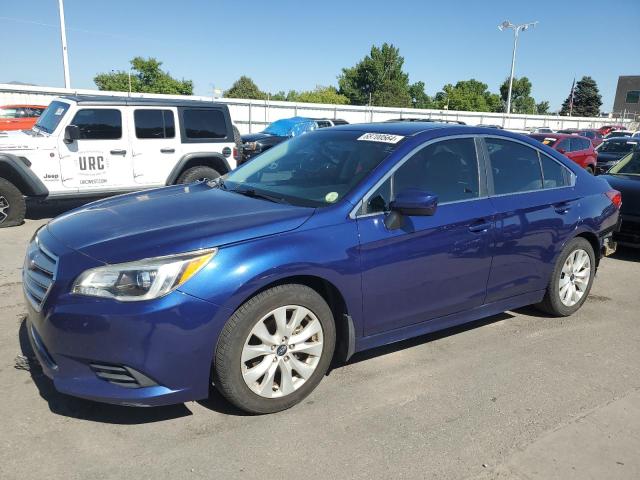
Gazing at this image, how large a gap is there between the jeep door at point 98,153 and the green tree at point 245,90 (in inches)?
2841

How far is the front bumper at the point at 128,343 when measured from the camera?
2.63m

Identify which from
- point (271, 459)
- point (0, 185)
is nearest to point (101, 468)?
point (271, 459)

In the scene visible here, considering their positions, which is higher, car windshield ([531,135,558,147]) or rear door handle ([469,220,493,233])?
car windshield ([531,135,558,147])

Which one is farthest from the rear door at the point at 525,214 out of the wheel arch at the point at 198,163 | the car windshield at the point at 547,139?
the car windshield at the point at 547,139

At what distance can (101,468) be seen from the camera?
2588 mm

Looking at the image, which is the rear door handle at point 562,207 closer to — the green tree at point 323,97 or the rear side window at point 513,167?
the rear side window at point 513,167

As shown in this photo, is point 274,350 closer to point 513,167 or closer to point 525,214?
point 525,214

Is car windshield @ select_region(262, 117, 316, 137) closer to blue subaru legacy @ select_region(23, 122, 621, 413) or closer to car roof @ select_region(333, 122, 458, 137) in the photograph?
car roof @ select_region(333, 122, 458, 137)

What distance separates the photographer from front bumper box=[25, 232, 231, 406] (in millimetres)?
2629

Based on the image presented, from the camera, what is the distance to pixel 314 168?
3.93 m

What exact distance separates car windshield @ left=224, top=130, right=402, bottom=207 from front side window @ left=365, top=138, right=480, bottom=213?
0.17 metres

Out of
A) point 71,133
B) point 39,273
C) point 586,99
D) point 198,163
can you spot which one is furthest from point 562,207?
point 586,99

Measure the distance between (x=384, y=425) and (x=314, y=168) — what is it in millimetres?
1873

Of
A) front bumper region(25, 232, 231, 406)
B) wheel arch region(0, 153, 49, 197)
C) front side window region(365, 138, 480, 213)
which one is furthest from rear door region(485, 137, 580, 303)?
wheel arch region(0, 153, 49, 197)
